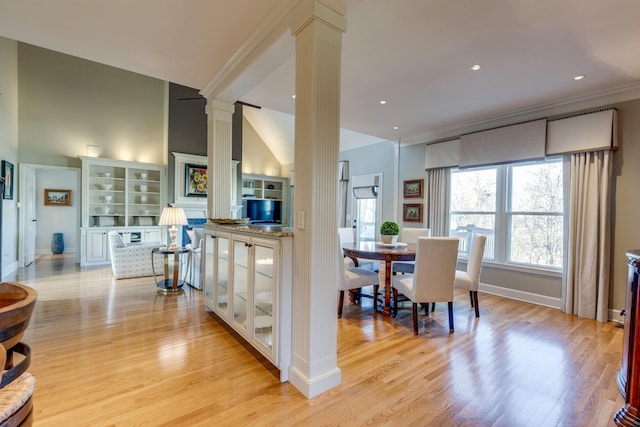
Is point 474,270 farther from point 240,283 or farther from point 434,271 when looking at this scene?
point 240,283

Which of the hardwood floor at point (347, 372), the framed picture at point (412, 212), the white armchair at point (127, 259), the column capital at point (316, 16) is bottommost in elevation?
the hardwood floor at point (347, 372)

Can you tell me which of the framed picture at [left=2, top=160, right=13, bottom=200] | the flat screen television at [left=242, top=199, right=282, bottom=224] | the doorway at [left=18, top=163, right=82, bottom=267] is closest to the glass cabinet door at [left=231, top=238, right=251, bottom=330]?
the framed picture at [left=2, top=160, right=13, bottom=200]

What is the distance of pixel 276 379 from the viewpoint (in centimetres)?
204

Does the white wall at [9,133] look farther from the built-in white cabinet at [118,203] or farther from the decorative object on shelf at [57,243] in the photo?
the decorative object on shelf at [57,243]

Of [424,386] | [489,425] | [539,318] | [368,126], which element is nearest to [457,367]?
[424,386]

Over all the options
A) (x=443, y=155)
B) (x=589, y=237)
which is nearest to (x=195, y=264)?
(x=443, y=155)

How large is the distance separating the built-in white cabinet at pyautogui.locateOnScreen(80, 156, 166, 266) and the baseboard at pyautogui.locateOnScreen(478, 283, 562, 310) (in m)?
6.80

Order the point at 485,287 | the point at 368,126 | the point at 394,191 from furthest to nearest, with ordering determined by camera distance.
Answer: the point at 394,191 → the point at 368,126 → the point at 485,287

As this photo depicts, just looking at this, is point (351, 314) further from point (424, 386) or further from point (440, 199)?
point (440, 199)

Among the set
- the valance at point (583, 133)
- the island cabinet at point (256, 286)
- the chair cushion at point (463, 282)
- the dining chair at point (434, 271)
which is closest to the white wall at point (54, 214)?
the island cabinet at point (256, 286)

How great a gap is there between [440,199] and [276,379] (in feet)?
13.3

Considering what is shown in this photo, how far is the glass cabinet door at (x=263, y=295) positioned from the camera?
216 cm

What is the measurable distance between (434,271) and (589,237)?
2121 millimetres

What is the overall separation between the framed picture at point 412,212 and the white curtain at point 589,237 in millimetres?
2156
